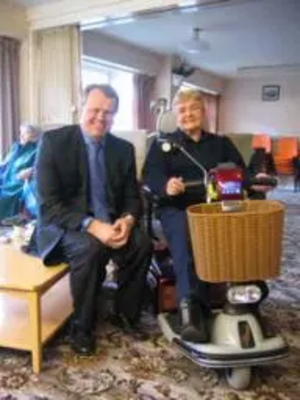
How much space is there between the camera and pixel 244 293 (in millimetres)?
1612

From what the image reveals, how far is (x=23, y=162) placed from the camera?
4152 millimetres

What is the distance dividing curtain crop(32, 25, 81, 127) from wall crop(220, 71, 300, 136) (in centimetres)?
632

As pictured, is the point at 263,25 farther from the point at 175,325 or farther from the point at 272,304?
the point at 175,325

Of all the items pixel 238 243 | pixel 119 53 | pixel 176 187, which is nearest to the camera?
pixel 238 243

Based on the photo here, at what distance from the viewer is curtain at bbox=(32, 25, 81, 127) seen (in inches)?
185

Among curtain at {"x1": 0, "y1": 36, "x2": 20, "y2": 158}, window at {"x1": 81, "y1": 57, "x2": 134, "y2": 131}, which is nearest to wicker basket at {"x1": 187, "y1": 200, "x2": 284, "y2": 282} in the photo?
curtain at {"x1": 0, "y1": 36, "x2": 20, "y2": 158}

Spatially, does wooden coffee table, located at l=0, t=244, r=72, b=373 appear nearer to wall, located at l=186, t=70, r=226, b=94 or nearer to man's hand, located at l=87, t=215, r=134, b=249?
man's hand, located at l=87, t=215, r=134, b=249

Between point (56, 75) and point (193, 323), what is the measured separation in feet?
12.4

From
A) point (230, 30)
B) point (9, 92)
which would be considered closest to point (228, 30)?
point (230, 30)

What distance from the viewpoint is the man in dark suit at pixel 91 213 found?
1829 millimetres

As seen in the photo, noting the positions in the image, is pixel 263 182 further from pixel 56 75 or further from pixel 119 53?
pixel 119 53

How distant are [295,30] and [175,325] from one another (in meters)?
5.08

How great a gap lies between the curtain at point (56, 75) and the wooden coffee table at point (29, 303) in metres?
2.78

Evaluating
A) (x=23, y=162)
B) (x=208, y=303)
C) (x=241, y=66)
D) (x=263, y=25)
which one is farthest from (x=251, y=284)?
(x=241, y=66)
